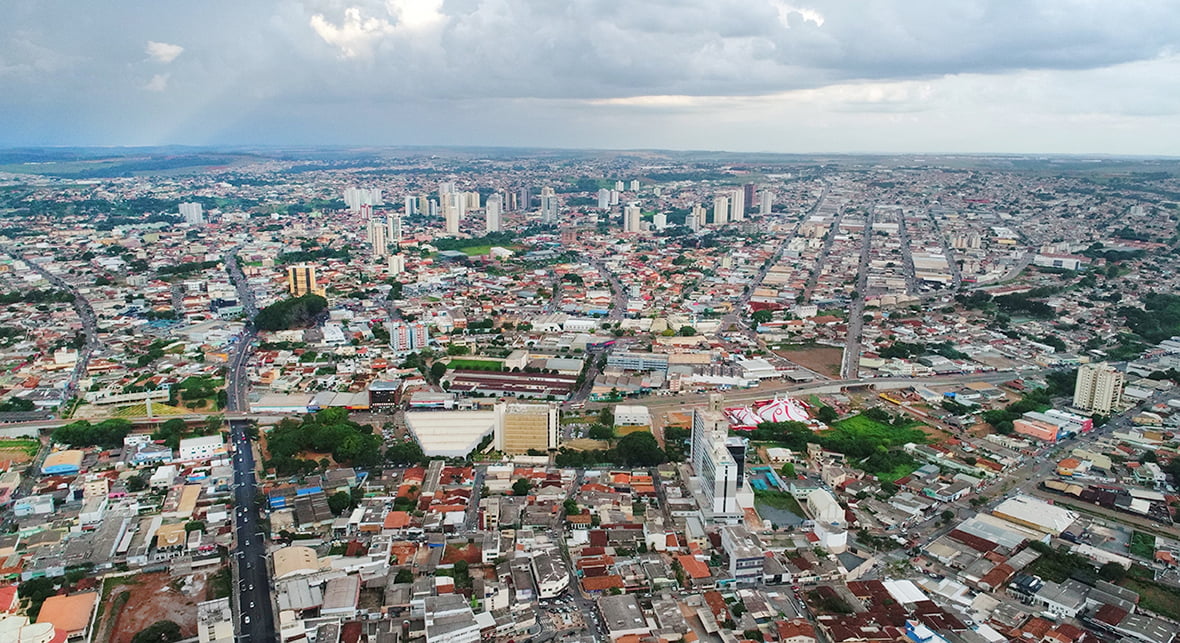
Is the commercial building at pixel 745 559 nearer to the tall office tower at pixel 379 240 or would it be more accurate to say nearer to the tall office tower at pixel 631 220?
the tall office tower at pixel 379 240

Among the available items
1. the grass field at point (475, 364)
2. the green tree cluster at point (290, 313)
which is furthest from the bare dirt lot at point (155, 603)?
the green tree cluster at point (290, 313)

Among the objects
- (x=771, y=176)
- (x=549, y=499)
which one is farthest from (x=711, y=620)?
(x=771, y=176)

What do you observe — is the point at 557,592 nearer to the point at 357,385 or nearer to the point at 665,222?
the point at 357,385

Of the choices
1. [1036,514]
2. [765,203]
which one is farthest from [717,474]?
[765,203]

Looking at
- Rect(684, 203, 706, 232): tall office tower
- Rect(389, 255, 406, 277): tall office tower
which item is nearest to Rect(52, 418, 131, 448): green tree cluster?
Rect(389, 255, 406, 277): tall office tower

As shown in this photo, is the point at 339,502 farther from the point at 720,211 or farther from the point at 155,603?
the point at 720,211

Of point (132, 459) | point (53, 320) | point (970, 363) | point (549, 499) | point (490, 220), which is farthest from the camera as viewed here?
point (490, 220)
